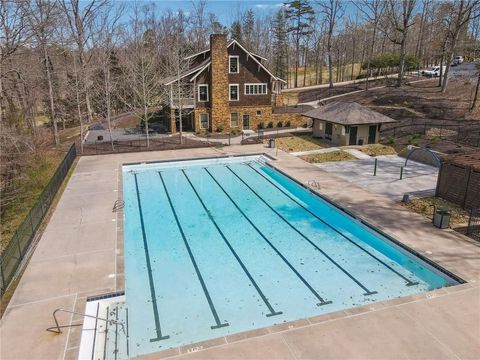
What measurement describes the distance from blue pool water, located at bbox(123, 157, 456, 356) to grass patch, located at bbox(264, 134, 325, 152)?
9248 mm

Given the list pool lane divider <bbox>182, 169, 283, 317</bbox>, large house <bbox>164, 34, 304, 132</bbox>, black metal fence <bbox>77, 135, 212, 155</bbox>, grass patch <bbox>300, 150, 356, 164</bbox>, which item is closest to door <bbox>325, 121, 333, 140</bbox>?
grass patch <bbox>300, 150, 356, 164</bbox>

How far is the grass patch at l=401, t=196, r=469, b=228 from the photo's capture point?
14.8 metres

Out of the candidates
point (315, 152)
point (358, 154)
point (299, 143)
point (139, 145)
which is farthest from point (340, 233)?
point (139, 145)

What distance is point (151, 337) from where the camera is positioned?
941 cm

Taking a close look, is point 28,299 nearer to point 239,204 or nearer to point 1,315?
point 1,315

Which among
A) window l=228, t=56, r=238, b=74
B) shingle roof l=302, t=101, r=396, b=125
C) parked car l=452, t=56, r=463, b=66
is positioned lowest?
shingle roof l=302, t=101, r=396, b=125

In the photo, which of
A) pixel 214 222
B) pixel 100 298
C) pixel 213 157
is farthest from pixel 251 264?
pixel 213 157

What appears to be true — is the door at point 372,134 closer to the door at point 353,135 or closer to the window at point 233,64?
the door at point 353,135

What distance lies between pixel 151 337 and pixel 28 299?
3767 mm

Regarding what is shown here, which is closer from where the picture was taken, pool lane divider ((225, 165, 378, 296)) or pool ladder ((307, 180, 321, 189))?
pool lane divider ((225, 165, 378, 296))

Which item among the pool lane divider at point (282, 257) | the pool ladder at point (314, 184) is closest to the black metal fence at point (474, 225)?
the pool lane divider at point (282, 257)

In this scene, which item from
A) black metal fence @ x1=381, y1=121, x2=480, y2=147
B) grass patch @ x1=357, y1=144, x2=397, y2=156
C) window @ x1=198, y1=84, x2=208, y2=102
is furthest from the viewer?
window @ x1=198, y1=84, x2=208, y2=102

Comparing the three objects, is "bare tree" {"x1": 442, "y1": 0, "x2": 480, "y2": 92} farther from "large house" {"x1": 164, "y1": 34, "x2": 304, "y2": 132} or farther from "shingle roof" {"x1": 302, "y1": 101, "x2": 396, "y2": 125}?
"large house" {"x1": 164, "y1": 34, "x2": 304, "y2": 132}

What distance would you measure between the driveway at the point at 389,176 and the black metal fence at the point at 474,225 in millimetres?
3511
